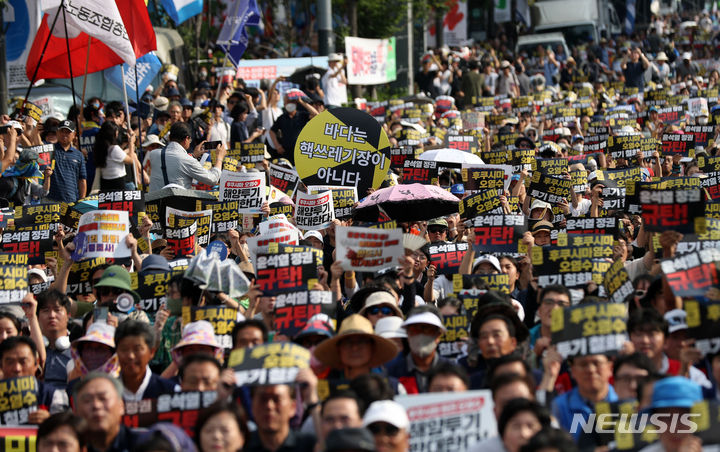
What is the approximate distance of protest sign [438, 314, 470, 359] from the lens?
8000 mm

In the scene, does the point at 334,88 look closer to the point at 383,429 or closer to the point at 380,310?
→ the point at 380,310

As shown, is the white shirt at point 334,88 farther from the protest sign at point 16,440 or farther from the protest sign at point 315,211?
the protest sign at point 16,440

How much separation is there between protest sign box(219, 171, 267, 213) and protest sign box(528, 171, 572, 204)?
2.74m

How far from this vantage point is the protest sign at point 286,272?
27.7 feet

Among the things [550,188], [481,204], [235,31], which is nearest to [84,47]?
[235,31]

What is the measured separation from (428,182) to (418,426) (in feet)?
26.7

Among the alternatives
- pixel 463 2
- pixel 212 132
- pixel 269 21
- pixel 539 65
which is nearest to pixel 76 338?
pixel 212 132

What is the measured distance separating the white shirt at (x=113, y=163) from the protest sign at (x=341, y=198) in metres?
2.29

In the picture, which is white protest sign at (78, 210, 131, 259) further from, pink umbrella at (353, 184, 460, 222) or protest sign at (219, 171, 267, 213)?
pink umbrella at (353, 184, 460, 222)

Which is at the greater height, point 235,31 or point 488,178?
point 235,31

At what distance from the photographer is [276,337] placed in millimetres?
7961

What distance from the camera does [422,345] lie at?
24.9ft

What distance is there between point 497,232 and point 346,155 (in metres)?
3.02

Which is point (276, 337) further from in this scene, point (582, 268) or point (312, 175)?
point (312, 175)
